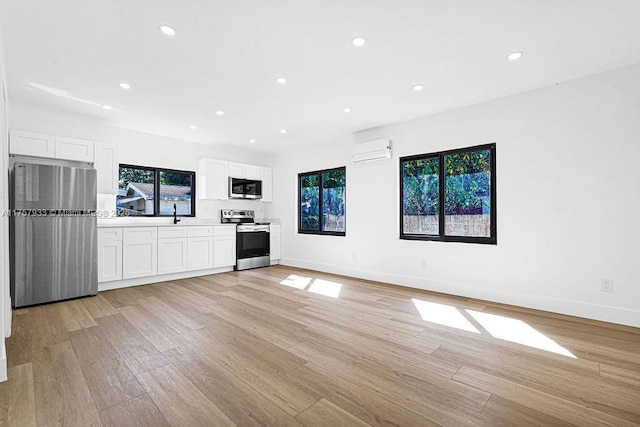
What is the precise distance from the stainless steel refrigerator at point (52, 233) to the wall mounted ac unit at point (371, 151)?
3693mm

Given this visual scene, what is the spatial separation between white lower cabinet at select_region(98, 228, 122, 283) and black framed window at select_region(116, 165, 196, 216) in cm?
70

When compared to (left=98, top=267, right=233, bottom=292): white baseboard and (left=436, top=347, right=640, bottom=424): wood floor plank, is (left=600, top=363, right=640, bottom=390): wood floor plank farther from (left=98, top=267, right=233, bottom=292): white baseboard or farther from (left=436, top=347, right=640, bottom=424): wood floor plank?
(left=98, top=267, right=233, bottom=292): white baseboard

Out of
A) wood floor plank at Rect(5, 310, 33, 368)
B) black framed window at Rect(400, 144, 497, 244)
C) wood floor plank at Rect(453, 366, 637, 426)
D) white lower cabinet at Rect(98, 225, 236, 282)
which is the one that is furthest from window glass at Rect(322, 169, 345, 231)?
wood floor plank at Rect(5, 310, 33, 368)

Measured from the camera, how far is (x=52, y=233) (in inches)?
140

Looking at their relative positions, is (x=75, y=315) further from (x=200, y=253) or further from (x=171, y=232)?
(x=200, y=253)

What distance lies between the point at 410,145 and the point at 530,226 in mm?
1849

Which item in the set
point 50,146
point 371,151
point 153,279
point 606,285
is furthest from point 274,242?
point 606,285

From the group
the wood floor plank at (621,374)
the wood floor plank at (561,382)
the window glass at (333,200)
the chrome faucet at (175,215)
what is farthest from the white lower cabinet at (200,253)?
the wood floor plank at (621,374)

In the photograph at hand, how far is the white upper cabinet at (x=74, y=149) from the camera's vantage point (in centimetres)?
382

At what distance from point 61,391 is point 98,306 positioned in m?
1.94

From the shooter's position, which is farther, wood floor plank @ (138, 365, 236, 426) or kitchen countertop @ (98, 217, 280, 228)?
kitchen countertop @ (98, 217, 280, 228)

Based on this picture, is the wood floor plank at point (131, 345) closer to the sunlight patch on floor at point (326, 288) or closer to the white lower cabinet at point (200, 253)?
the white lower cabinet at point (200, 253)

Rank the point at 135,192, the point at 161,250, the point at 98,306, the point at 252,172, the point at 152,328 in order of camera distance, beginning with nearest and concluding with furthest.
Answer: the point at 152,328, the point at 98,306, the point at 161,250, the point at 135,192, the point at 252,172

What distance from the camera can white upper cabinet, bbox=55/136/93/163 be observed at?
3.82 metres
